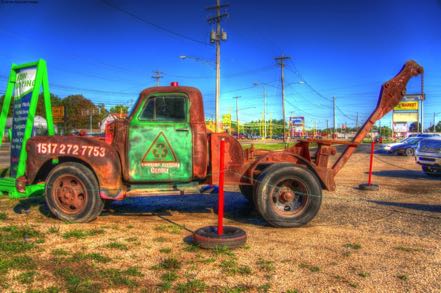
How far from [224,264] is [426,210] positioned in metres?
5.27

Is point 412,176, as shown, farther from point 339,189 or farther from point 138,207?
point 138,207

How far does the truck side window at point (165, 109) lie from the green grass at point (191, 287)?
10.6ft

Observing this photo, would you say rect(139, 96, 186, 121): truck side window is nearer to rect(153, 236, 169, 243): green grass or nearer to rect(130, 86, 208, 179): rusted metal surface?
rect(130, 86, 208, 179): rusted metal surface

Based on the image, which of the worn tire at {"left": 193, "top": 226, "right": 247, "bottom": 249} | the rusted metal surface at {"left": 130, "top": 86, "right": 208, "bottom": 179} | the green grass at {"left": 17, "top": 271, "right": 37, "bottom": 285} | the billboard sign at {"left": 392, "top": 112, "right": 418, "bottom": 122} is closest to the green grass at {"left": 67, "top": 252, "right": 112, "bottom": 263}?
the green grass at {"left": 17, "top": 271, "right": 37, "bottom": 285}

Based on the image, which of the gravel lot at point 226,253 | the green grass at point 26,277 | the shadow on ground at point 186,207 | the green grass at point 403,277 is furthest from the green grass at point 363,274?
the green grass at point 26,277

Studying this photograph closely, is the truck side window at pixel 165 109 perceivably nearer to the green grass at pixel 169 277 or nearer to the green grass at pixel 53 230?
the green grass at pixel 53 230

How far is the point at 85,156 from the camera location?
6.51 m

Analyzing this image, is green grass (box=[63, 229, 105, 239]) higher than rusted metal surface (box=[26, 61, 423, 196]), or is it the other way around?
rusted metal surface (box=[26, 61, 423, 196])

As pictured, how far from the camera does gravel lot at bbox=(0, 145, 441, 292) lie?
4.01 m

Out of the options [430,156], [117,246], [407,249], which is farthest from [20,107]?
[430,156]

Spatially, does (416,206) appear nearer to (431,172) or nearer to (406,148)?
(431,172)

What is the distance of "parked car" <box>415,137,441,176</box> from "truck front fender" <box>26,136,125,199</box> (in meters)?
11.4

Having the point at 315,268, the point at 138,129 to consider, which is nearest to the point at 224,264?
the point at 315,268

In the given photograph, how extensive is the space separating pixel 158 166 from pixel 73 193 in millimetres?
1446
